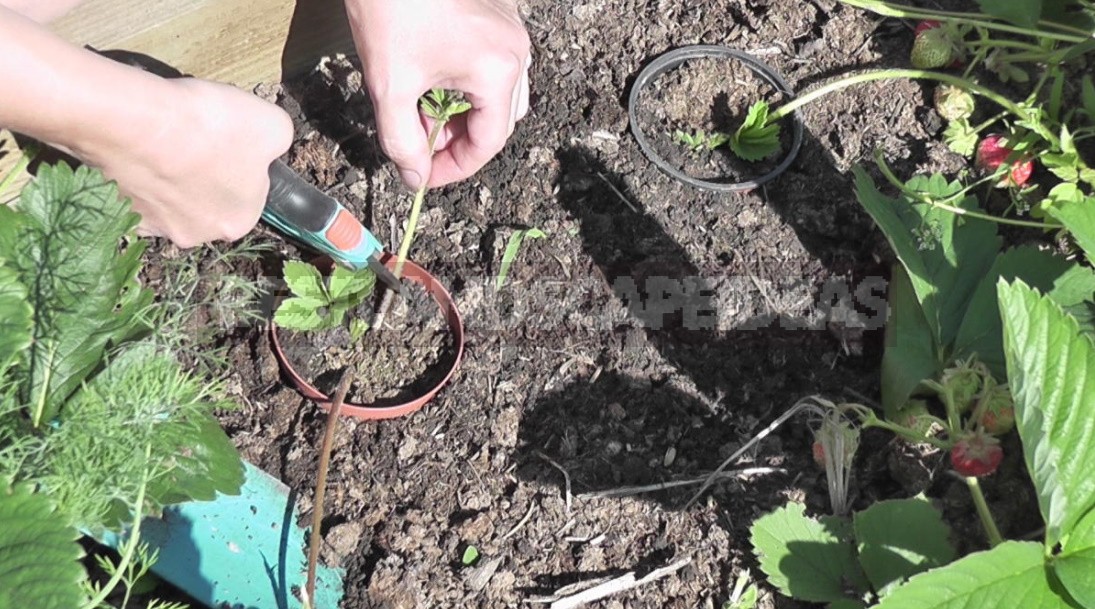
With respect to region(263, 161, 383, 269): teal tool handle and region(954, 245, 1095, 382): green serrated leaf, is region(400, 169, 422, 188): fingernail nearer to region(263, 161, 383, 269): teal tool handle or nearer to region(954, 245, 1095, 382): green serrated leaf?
region(263, 161, 383, 269): teal tool handle

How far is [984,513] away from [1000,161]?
73 centimetres

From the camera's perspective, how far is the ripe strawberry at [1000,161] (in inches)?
79.1

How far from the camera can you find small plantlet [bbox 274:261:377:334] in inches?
72.6

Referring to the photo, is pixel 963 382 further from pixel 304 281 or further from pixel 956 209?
pixel 304 281

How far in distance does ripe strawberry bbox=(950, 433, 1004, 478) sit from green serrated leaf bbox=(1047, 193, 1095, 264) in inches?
12.6

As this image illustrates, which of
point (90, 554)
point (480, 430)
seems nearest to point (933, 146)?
point (480, 430)

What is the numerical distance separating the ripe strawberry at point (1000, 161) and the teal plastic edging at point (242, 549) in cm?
142

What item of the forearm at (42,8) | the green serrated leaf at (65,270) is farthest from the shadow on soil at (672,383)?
the forearm at (42,8)

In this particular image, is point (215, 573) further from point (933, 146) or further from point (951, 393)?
point (933, 146)

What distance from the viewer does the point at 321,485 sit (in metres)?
1.75

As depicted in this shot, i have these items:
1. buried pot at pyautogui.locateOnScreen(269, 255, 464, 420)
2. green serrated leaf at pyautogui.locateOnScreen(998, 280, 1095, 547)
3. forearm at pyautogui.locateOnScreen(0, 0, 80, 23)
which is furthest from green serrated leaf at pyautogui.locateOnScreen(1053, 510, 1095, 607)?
forearm at pyautogui.locateOnScreen(0, 0, 80, 23)

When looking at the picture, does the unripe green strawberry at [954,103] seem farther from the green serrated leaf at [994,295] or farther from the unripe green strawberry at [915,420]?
the unripe green strawberry at [915,420]

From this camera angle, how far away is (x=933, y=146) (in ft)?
6.86

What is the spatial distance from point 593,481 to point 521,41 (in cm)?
76
